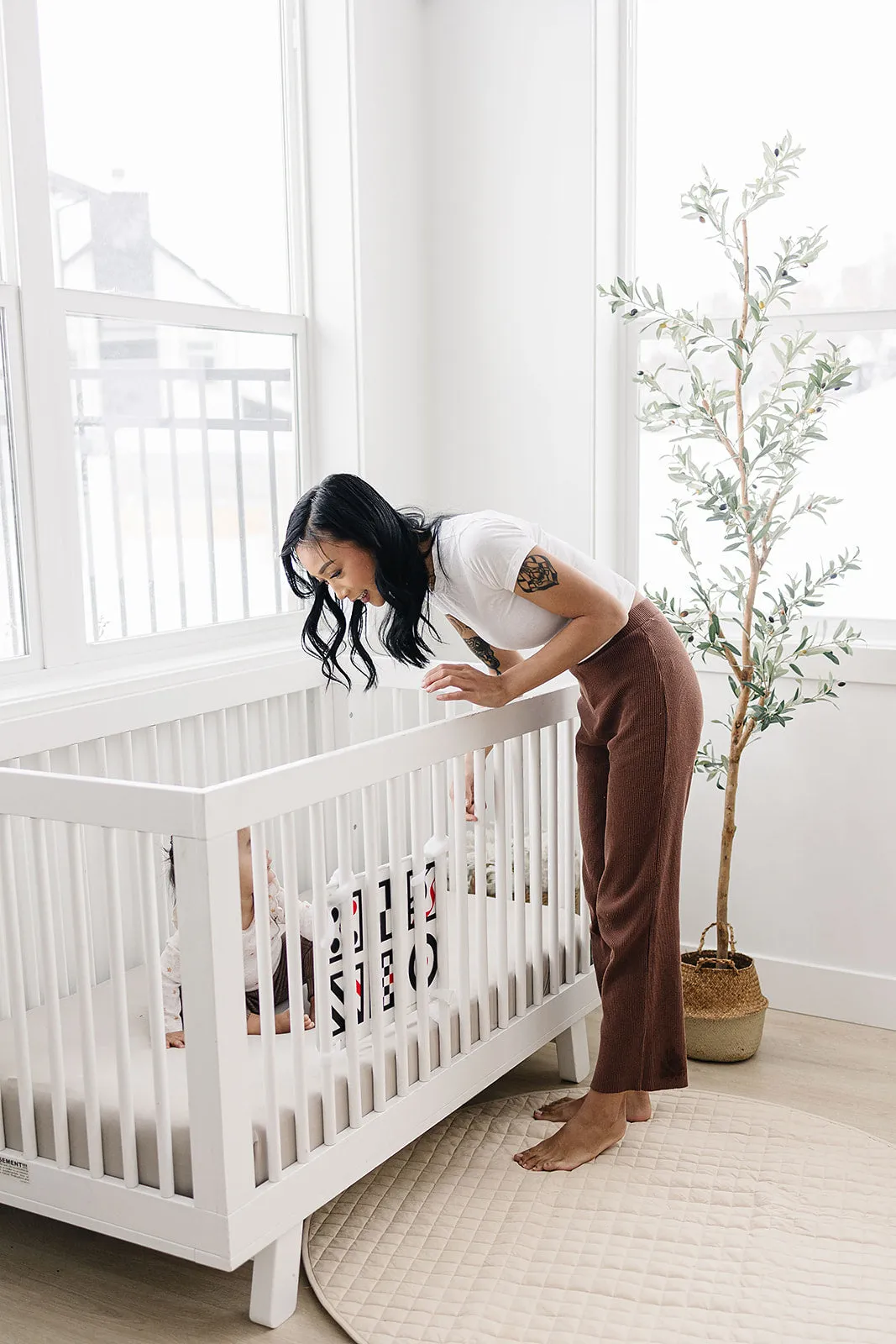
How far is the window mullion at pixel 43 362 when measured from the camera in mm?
2227

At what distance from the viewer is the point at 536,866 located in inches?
89.0

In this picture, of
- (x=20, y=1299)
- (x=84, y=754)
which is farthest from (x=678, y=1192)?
(x=84, y=754)

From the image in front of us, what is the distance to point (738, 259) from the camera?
2791 millimetres

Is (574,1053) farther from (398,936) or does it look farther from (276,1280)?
(276,1280)

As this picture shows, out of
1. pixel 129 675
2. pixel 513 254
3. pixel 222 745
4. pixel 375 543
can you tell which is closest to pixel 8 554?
pixel 129 675

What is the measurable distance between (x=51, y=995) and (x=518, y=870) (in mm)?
810

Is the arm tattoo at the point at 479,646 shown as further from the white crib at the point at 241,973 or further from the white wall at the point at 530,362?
the white wall at the point at 530,362

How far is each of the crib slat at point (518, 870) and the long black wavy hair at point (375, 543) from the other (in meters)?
0.27

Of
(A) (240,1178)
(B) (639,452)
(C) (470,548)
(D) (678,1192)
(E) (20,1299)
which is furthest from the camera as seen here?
(B) (639,452)

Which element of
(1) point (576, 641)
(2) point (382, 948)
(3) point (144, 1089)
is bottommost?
(3) point (144, 1089)

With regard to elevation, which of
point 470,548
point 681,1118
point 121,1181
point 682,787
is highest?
point 470,548

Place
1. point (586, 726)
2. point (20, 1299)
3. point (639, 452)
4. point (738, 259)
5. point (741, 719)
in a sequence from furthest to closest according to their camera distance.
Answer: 1. point (639, 452)
2. point (738, 259)
3. point (741, 719)
4. point (586, 726)
5. point (20, 1299)

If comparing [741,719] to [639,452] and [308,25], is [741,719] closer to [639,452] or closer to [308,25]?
[639,452]

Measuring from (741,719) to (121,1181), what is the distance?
1.42 meters
